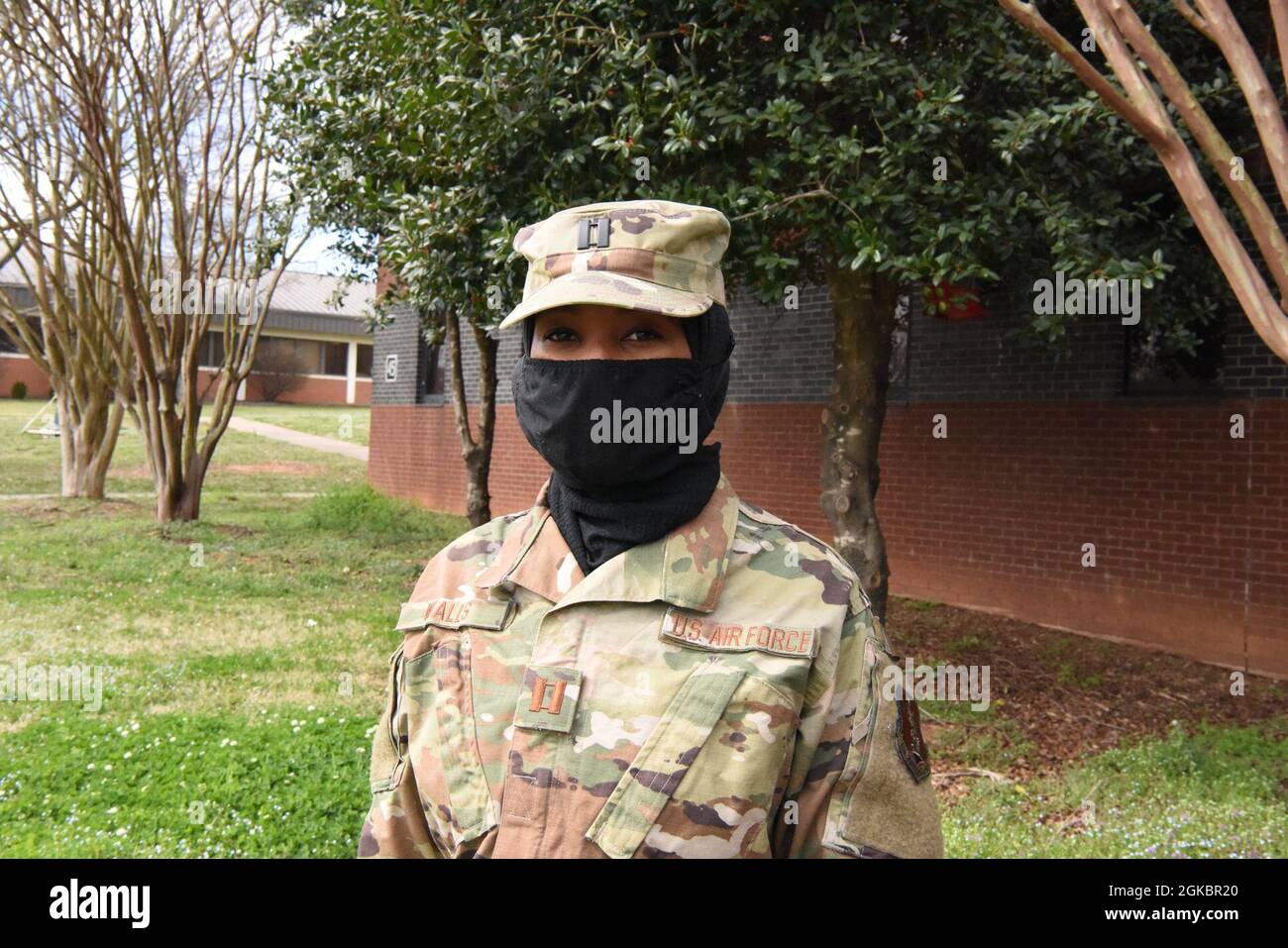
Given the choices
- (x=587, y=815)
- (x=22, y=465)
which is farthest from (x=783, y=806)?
(x=22, y=465)

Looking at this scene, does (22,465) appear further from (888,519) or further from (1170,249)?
(1170,249)

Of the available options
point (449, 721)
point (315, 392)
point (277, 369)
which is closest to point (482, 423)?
point (449, 721)

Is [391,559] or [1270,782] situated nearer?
[1270,782]

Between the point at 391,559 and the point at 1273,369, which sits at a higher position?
the point at 1273,369

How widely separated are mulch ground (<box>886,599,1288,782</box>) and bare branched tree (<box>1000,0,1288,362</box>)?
2905 millimetres

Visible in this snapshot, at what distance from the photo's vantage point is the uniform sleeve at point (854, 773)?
5.55ft

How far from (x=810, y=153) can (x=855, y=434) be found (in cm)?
208

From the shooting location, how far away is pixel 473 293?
23.5ft

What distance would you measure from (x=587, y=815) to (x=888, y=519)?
9.01 m

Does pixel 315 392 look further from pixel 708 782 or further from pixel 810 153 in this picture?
pixel 708 782

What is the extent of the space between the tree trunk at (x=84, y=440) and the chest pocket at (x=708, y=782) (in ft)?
53.1

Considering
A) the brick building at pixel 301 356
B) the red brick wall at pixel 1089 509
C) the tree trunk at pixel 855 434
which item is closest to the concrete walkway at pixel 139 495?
the red brick wall at pixel 1089 509

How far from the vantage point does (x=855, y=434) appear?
725 cm

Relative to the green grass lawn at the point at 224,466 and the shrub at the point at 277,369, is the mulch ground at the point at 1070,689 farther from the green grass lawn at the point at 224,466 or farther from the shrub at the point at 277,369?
the shrub at the point at 277,369
